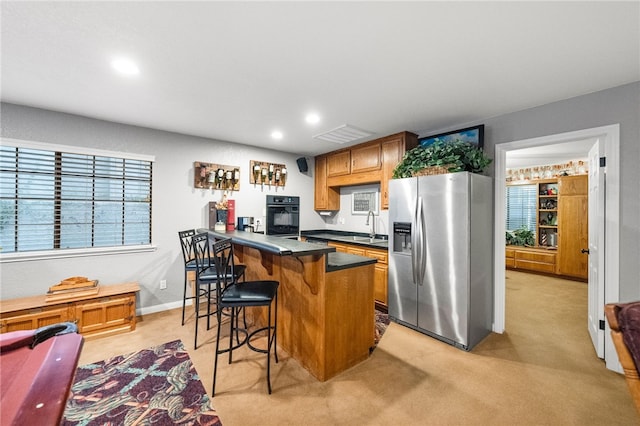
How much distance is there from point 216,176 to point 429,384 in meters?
3.81

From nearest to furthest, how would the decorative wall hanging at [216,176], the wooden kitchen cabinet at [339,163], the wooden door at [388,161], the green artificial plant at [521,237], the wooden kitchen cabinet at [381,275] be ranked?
the wooden kitchen cabinet at [381,275] < the wooden door at [388,161] < the decorative wall hanging at [216,176] < the wooden kitchen cabinet at [339,163] < the green artificial plant at [521,237]

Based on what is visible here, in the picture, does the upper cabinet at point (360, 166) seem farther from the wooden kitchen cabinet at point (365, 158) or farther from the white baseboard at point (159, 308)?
the white baseboard at point (159, 308)

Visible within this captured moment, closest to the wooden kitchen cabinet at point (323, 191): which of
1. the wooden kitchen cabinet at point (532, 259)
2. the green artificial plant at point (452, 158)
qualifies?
the green artificial plant at point (452, 158)

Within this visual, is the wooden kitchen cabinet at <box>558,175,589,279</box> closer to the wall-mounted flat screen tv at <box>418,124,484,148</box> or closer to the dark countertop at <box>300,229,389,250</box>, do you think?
the wall-mounted flat screen tv at <box>418,124,484,148</box>

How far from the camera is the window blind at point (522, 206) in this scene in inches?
250

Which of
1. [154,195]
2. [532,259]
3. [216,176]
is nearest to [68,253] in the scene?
[154,195]

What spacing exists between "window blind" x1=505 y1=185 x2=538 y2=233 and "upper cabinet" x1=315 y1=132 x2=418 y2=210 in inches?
180

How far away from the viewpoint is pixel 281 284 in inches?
106

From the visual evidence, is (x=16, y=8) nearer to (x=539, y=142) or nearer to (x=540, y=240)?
(x=539, y=142)

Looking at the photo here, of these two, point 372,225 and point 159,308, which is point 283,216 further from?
point 159,308

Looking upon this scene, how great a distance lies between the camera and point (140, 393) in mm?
2000

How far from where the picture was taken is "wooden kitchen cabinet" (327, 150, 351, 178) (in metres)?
4.66

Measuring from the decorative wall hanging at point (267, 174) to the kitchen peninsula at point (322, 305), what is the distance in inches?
89.7

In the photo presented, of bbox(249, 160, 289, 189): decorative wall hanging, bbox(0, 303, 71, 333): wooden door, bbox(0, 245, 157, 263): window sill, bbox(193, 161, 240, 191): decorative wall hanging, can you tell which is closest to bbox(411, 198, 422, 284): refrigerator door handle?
bbox(249, 160, 289, 189): decorative wall hanging
